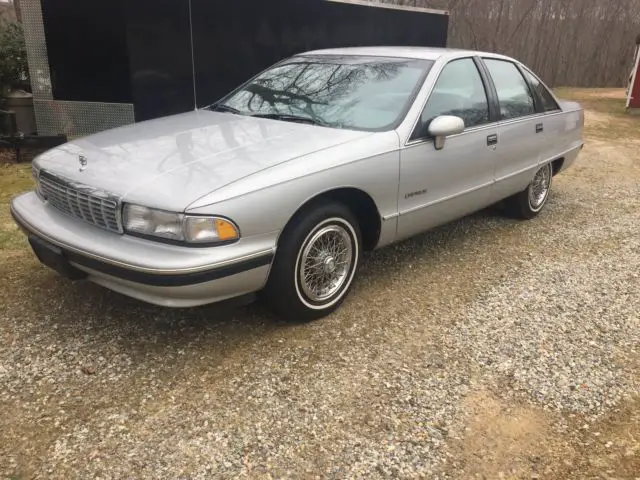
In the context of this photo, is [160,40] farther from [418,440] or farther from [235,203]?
[418,440]

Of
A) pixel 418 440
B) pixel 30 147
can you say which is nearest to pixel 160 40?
pixel 30 147

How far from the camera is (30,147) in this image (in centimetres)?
702

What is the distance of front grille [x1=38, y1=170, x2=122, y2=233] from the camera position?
2.83 m

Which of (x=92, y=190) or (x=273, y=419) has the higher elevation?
(x=92, y=190)

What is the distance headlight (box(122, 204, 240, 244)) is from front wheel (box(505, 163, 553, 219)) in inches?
134

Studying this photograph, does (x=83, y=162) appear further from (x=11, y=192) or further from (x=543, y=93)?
(x=543, y=93)

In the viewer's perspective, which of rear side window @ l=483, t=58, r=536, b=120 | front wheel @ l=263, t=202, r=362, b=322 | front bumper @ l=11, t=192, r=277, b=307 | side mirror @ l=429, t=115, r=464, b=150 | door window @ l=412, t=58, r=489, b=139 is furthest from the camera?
rear side window @ l=483, t=58, r=536, b=120

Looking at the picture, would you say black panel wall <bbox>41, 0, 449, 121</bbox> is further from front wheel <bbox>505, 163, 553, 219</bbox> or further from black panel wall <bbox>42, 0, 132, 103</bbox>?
front wheel <bbox>505, 163, 553, 219</bbox>

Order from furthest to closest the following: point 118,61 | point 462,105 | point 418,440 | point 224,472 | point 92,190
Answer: point 118,61
point 462,105
point 92,190
point 418,440
point 224,472

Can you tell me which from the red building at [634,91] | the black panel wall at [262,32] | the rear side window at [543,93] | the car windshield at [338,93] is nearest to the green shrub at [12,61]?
the black panel wall at [262,32]

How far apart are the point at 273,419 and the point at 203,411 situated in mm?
329

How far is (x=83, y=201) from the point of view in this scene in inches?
117

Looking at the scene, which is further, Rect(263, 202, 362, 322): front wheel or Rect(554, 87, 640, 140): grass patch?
Rect(554, 87, 640, 140): grass patch

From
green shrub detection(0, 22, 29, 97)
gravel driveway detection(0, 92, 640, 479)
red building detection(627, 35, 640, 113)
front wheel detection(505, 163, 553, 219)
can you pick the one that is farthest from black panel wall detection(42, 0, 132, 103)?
red building detection(627, 35, 640, 113)
